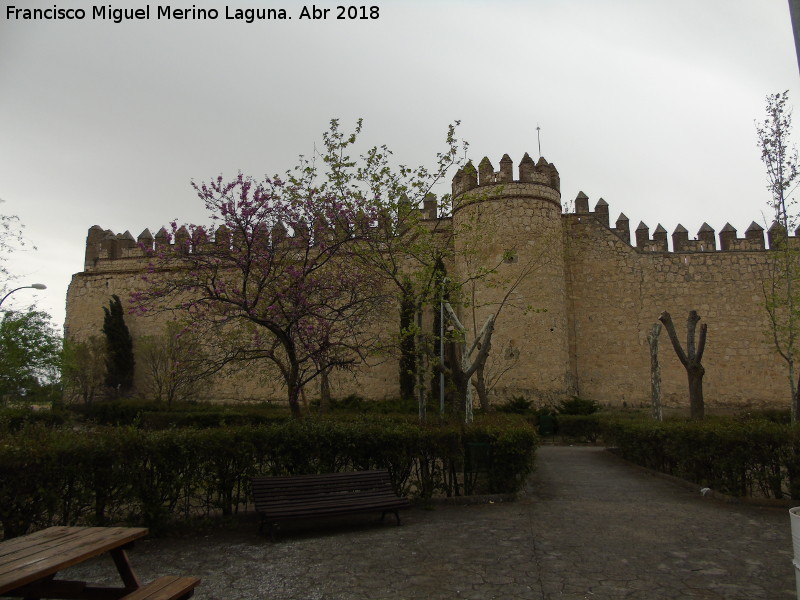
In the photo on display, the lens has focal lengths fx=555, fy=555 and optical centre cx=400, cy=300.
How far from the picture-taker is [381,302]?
37.8 feet

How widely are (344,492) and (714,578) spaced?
3.78 metres

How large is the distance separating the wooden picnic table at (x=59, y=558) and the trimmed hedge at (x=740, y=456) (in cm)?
752

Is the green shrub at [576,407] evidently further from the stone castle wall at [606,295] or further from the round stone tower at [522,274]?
the stone castle wall at [606,295]

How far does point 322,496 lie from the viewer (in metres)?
6.35

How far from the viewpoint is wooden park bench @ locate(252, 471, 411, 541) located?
5926 mm

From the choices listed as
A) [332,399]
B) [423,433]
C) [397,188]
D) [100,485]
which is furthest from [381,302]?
[332,399]

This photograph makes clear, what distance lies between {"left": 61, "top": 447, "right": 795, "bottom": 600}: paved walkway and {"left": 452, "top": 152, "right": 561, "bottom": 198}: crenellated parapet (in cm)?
1334

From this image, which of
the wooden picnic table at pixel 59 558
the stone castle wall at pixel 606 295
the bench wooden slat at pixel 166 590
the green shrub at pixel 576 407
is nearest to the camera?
the wooden picnic table at pixel 59 558

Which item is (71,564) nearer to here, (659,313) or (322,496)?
(322,496)

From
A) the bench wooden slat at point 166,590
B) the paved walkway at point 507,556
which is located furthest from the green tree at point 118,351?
the bench wooden slat at point 166,590

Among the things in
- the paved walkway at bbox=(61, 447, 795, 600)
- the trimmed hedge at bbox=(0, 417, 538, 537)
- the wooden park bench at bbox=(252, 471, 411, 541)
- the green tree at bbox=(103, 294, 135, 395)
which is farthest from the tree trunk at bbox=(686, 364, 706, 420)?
Answer: the green tree at bbox=(103, 294, 135, 395)

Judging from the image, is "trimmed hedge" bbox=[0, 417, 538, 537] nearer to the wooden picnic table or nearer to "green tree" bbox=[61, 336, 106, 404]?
the wooden picnic table

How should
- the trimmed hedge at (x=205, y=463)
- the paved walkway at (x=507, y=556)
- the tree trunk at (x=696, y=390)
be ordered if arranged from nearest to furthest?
the paved walkway at (x=507, y=556)
the trimmed hedge at (x=205, y=463)
the tree trunk at (x=696, y=390)

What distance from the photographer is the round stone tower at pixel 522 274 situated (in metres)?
18.1
